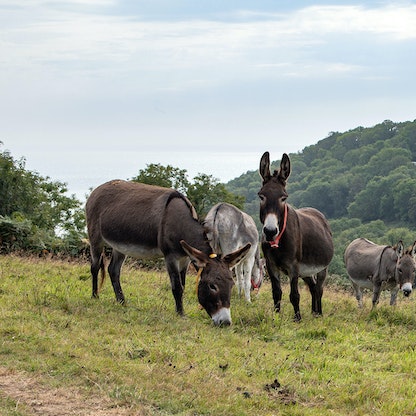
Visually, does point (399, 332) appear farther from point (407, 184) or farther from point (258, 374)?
point (407, 184)

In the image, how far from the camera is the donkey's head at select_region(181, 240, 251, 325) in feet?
28.6

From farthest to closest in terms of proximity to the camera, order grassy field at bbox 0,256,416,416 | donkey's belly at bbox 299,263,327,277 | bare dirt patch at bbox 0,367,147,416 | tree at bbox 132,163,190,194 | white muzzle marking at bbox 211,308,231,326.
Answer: tree at bbox 132,163,190,194
donkey's belly at bbox 299,263,327,277
white muzzle marking at bbox 211,308,231,326
grassy field at bbox 0,256,416,416
bare dirt patch at bbox 0,367,147,416

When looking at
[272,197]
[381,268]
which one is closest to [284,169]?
[272,197]

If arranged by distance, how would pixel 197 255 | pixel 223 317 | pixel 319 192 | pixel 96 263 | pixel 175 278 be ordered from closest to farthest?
1. pixel 223 317
2. pixel 197 255
3. pixel 175 278
4. pixel 96 263
5. pixel 319 192

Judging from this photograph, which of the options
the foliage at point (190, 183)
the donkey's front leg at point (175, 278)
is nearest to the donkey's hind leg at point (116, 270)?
the donkey's front leg at point (175, 278)

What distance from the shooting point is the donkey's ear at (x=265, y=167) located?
9.54 m

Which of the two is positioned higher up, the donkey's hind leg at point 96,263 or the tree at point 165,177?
the tree at point 165,177

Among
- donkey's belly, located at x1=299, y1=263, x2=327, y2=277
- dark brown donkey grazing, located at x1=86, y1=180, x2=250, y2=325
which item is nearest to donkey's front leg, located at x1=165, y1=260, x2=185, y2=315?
dark brown donkey grazing, located at x1=86, y1=180, x2=250, y2=325

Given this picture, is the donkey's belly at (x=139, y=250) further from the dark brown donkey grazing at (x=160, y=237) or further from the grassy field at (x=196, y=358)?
the grassy field at (x=196, y=358)

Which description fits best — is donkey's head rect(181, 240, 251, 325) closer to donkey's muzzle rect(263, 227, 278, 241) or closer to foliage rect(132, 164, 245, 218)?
donkey's muzzle rect(263, 227, 278, 241)

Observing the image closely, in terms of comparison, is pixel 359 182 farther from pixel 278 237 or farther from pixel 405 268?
pixel 278 237

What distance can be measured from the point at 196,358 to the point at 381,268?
326 inches

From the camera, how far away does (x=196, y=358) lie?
7.15 meters

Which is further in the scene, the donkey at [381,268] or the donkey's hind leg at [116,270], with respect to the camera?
the donkey at [381,268]
